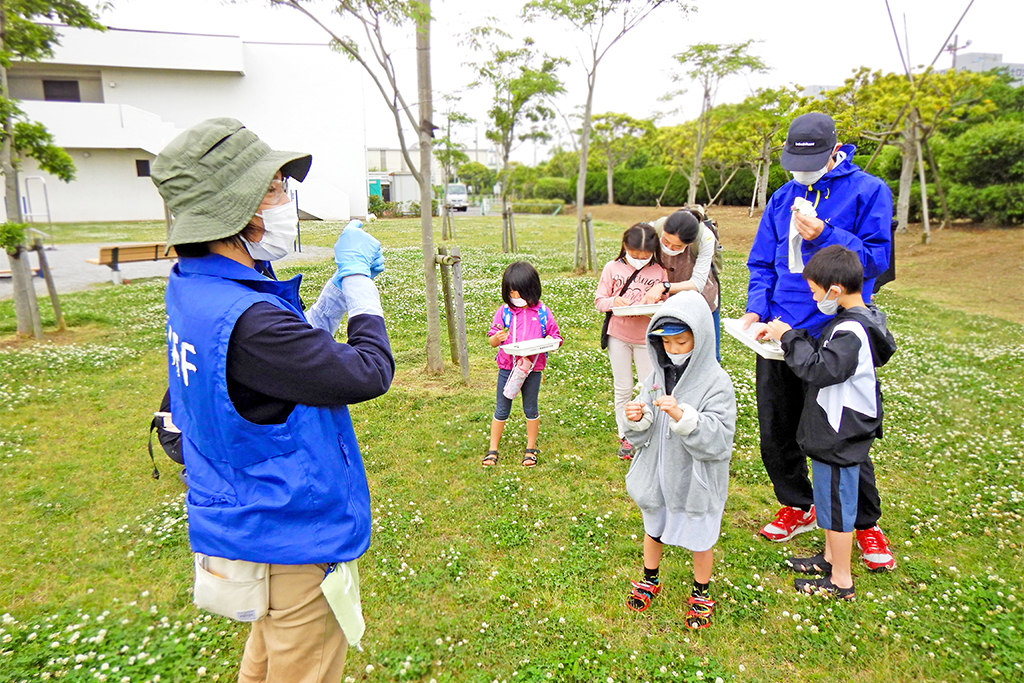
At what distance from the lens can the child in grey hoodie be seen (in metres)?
3.09

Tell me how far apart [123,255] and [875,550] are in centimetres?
1583

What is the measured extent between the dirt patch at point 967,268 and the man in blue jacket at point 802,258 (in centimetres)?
1113

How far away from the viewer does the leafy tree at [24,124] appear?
8922mm

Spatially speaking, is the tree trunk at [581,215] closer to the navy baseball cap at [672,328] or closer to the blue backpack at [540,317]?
the blue backpack at [540,317]

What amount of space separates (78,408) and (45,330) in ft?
14.7

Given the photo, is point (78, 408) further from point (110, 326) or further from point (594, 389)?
point (594, 389)

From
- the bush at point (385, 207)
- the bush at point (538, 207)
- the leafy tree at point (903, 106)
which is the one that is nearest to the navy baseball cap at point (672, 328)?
the bush at point (385, 207)

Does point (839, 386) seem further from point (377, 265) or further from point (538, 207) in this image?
point (538, 207)

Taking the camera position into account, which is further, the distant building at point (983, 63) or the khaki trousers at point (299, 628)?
the distant building at point (983, 63)

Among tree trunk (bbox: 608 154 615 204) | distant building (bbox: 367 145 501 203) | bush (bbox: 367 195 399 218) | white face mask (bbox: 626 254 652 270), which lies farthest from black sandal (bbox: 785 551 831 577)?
tree trunk (bbox: 608 154 615 204)

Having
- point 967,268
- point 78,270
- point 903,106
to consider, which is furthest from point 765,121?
point 78,270

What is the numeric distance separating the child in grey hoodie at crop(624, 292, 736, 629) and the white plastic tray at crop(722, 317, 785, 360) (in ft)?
1.52

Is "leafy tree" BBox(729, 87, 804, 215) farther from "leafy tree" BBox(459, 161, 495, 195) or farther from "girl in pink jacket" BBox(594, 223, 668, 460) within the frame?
"leafy tree" BBox(459, 161, 495, 195)

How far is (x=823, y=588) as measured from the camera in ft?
11.9
